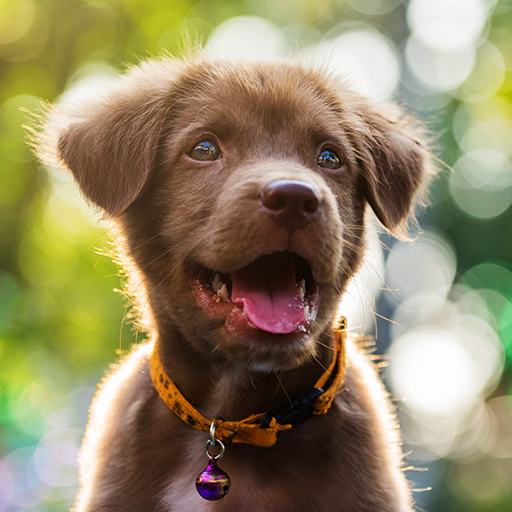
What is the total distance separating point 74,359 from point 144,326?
6.70 meters

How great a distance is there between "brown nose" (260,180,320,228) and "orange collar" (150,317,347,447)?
0.93 metres

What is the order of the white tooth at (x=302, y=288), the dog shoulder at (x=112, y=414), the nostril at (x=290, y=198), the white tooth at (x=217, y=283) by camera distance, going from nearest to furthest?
the nostril at (x=290, y=198), the white tooth at (x=302, y=288), the white tooth at (x=217, y=283), the dog shoulder at (x=112, y=414)

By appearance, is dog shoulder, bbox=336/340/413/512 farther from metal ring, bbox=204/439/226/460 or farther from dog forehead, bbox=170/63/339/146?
dog forehead, bbox=170/63/339/146

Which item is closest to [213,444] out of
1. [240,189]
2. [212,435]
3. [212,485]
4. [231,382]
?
[212,435]

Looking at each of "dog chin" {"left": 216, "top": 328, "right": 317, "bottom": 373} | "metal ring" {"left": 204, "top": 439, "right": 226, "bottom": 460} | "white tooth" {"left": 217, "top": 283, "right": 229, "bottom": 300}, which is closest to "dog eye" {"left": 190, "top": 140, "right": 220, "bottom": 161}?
"white tooth" {"left": 217, "top": 283, "right": 229, "bottom": 300}

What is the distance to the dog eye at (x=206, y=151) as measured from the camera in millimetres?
2695

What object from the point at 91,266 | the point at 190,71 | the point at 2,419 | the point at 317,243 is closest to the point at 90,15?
the point at 91,266

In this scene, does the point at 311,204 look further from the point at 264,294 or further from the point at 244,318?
the point at 244,318

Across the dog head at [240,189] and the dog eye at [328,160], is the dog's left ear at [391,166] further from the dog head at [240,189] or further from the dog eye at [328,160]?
the dog eye at [328,160]

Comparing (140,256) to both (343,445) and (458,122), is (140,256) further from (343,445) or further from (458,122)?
(458,122)

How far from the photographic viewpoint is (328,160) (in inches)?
113

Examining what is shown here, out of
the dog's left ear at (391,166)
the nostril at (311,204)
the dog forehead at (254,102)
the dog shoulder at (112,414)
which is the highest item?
the dog forehead at (254,102)

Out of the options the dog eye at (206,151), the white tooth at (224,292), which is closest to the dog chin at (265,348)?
the white tooth at (224,292)

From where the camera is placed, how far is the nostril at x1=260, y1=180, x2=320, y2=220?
216 cm
